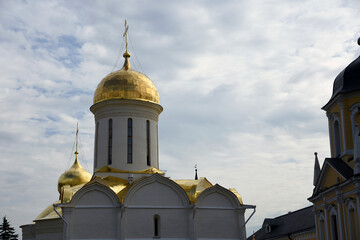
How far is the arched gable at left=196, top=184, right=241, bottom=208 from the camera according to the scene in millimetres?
20203

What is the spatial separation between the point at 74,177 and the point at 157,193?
10436 millimetres

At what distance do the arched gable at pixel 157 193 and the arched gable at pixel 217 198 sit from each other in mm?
703

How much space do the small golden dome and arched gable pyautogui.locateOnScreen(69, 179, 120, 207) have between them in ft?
31.6

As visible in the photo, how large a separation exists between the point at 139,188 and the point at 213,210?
3.25 m

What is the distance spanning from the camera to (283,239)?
1099 inches

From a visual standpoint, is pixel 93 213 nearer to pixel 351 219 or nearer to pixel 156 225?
pixel 156 225

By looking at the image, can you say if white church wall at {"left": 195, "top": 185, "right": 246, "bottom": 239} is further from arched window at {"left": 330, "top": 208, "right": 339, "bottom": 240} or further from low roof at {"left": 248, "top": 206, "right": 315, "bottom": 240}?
low roof at {"left": 248, "top": 206, "right": 315, "bottom": 240}

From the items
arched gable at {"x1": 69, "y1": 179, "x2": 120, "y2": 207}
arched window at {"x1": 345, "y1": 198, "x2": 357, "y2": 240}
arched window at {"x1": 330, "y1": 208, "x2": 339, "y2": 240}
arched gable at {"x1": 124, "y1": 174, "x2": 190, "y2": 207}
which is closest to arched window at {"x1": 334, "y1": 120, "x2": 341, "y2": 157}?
arched window at {"x1": 330, "y1": 208, "x2": 339, "y2": 240}

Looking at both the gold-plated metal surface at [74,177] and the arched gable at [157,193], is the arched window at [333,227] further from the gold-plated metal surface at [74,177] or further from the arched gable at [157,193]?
the gold-plated metal surface at [74,177]

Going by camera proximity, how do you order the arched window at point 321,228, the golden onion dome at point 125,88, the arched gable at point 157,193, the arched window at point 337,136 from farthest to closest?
the golden onion dome at point 125,88, the arched gable at point 157,193, the arched window at point 321,228, the arched window at point 337,136

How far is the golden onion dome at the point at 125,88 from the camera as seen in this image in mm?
22241

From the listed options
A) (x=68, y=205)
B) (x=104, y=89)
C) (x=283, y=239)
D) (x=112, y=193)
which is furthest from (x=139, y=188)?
(x=283, y=239)

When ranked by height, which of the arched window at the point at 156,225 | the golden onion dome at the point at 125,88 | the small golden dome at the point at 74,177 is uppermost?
the golden onion dome at the point at 125,88

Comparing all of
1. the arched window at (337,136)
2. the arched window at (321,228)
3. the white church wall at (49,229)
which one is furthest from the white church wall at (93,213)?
the arched window at (337,136)
